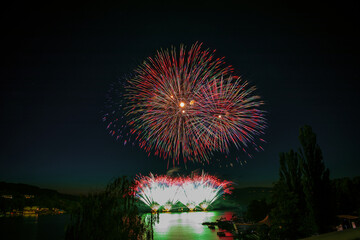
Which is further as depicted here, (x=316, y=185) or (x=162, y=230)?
(x=162, y=230)

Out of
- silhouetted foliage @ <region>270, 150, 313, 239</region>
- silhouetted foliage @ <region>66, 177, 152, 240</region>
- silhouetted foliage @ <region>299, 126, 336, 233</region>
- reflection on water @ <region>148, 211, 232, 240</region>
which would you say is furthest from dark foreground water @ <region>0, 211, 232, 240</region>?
silhouetted foliage @ <region>299, 126, 336, 233</region>

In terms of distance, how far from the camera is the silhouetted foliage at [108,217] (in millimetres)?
8742

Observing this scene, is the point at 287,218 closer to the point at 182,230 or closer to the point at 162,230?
the point at 182,230

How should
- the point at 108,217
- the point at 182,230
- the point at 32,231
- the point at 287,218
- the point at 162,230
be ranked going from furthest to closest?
the point at 32,231
the point at 162,230
the point at 182,230
the point at 287,218
the point at 108,217

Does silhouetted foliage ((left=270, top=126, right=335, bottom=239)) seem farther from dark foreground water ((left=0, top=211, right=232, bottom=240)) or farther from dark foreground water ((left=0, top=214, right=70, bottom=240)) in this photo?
dark foreground water ((left=0, top=214, right=70, bottom=240))

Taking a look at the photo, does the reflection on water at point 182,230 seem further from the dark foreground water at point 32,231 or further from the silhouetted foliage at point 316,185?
the dark foreground water at point 32,231

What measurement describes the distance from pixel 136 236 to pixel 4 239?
2133 inches

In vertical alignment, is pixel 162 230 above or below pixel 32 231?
above

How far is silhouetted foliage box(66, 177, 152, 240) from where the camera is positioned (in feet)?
28.7

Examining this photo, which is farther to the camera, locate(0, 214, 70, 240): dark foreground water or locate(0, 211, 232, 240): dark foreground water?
locate(0, 214, 70, 240): dark foreground water

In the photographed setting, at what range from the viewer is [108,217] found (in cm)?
911

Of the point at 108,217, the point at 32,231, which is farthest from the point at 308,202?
the point at 32,231

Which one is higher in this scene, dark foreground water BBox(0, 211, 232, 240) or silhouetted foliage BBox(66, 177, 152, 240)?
silhouetted foliage BBox(66, 177, 152, 240)

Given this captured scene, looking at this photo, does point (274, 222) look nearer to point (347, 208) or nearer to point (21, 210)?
point (347, 208)
